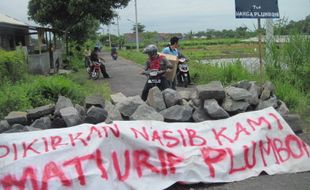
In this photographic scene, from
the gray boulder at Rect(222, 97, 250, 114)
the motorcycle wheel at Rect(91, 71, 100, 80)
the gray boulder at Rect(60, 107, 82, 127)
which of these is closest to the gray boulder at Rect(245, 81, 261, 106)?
the gray boulder at Rect(222, 97, 250, 114)

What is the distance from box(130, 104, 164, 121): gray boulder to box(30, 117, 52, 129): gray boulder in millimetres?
1102

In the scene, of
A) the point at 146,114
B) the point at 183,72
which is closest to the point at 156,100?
the point at 146,114

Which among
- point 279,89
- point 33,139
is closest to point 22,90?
point 33,139

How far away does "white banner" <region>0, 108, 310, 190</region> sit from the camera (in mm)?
4688

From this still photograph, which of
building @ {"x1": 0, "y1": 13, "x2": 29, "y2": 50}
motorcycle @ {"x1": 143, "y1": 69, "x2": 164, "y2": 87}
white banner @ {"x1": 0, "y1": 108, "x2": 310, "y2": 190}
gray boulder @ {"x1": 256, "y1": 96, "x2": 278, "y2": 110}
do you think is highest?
building @ {"x1": 0, "y1": 13, "x2": 29, "y2": 50}

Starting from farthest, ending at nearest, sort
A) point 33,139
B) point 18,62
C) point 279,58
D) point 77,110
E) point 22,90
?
1. point 18,62
2. point 279,58
3. point 22,90
4. point 77,110
5. point 33,139

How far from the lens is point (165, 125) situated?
5.55 m

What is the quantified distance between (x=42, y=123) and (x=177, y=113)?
1.81 m

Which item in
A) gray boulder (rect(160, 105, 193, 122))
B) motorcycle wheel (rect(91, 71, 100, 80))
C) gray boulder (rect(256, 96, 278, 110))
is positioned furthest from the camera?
motorcycle wheel (rect(91, 71, 100, 80))

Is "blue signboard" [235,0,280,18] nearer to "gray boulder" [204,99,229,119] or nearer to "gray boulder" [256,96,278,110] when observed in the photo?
"gray boulder" [256,96,278,110]

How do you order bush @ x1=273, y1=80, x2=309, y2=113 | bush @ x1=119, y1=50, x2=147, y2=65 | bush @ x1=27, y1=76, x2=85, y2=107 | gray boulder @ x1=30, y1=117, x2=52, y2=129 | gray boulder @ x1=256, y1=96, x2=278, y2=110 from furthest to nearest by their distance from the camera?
bush @ x1=119, y1=50, x2=147, y2=65 < bush @ x1=27, y1=76, x2=85, y2=107 < bush @ x1=273, y1=80, x2=309, y2=113 < gray boulder @ x1=256, y1=96, x2=278, y2=110 < gray boulder @ x1=30, y1=117, x2=52, y2=129

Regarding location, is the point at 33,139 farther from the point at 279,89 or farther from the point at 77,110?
the point at 279,89

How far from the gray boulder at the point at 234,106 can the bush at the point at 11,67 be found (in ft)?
25.3

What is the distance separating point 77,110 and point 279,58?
538cm
